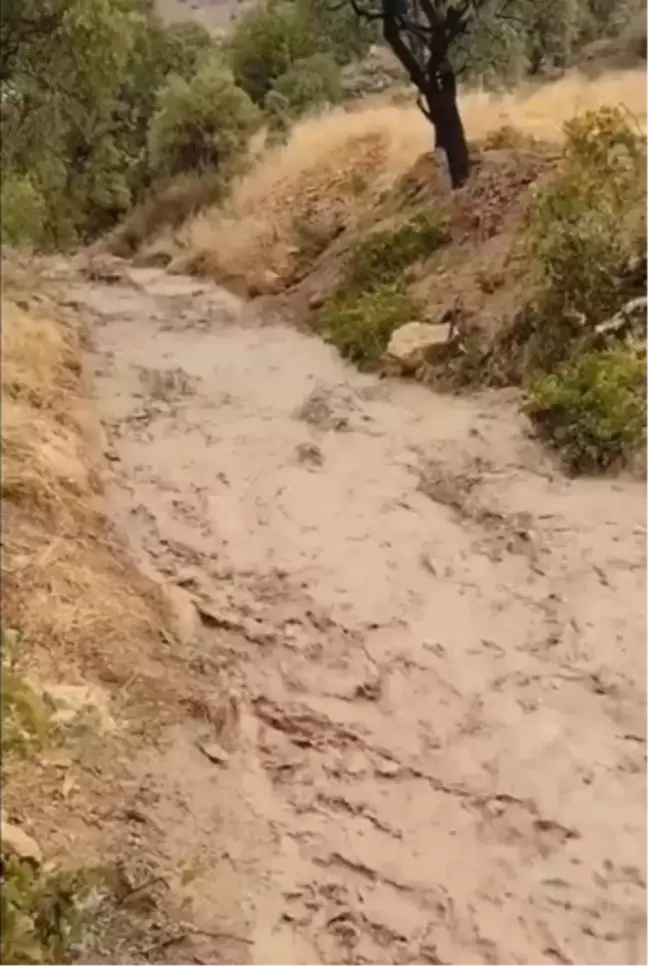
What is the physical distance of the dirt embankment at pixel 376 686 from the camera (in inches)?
151

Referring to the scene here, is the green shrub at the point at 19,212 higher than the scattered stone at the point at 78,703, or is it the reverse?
the green shrub at the point at 19,212

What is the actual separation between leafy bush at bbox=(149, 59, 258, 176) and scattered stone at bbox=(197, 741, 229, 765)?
8596 mm

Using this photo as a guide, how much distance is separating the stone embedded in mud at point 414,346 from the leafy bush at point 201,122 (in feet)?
15.8

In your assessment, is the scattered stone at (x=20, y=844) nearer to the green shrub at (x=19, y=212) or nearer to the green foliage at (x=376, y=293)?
the green shrub at (x=19, y=212)

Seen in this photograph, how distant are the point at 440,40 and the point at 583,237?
2.90 m

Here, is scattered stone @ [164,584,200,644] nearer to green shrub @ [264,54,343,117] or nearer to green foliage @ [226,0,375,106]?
green foliage @ [226,0,375,106]

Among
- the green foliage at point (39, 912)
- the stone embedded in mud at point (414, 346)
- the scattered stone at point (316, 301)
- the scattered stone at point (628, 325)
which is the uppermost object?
the green foliage at point (39, 912)

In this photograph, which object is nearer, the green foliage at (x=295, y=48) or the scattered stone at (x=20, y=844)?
the scattered stone at (x=20, y=844)

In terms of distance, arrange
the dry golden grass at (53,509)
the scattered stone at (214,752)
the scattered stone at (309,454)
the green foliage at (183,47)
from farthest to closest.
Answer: the green foliage at (183,47) < the scattered stone at (309,454) < the scattered stone at (214,752) < the dry golden grass at (53,509)

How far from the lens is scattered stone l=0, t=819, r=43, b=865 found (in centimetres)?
290

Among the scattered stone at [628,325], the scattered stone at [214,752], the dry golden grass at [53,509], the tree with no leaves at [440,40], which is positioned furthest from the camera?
the tree with no leaves at [440,40]

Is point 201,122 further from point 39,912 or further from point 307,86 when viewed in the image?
point 39,912

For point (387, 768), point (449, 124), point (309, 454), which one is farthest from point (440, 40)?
point (387, 768)

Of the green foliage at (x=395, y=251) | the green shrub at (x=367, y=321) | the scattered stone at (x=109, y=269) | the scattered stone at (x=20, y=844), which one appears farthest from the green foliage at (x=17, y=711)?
the green foliage at (x=395, y=251)
